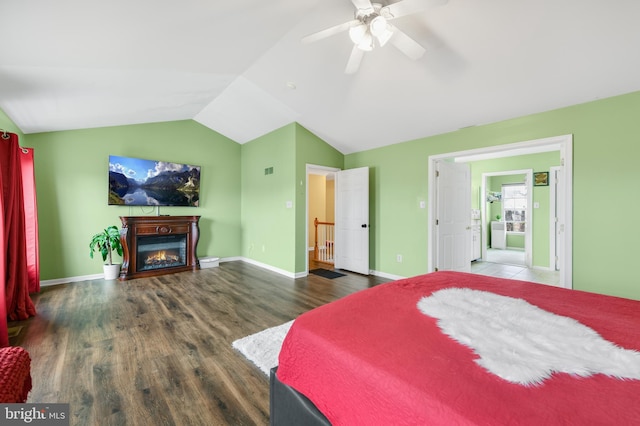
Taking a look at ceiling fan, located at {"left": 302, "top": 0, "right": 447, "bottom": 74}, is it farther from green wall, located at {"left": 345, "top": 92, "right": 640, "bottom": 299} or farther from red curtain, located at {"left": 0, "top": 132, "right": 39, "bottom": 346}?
red curtain, located at {"left": 0, "top": 132, "right": 39, "bottom": 346}

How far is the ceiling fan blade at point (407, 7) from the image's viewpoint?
5.70ft

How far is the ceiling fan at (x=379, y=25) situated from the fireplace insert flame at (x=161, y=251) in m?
4.52

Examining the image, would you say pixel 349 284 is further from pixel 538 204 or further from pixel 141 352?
pixel 538 204

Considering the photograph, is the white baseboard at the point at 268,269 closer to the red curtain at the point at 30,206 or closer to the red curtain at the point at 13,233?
the red curtain at the point at 30,206

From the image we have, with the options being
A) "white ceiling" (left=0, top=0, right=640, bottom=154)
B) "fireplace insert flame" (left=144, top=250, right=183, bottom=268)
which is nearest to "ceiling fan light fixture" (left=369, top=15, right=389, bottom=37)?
"white ceiling" (left=0, top=0, right=640, bottom=154)

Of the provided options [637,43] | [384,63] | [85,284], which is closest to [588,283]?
[637,43]

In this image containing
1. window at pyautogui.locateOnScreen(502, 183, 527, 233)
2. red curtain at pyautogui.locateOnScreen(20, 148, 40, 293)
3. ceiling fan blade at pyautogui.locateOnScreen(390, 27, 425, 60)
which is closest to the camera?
ceiling fan blade at pyautogui.locateOnScreen(390, 27, 425, 60)

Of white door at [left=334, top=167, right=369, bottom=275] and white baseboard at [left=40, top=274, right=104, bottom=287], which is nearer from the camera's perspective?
white baseboard at [left=40, top=274, right=104, bottom=287]

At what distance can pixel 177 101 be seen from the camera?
4.23 meters

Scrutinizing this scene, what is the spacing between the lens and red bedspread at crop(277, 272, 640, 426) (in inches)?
27.3

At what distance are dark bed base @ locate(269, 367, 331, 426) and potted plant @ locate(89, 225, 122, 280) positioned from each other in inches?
178

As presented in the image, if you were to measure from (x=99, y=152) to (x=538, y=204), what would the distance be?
28.2 feet

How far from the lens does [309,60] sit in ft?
10.4

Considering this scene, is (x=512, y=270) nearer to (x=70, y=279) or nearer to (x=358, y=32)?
(x=358, y=32)
